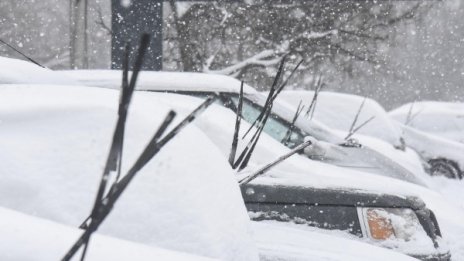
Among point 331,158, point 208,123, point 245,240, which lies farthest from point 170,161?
point 331,158

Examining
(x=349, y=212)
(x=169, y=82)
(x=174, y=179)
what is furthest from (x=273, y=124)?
(x=174, y=179)

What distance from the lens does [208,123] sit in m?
4.65

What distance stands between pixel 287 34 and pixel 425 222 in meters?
8.38

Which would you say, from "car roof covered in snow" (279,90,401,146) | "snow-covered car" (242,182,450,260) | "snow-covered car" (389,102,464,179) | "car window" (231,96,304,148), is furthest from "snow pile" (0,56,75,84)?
"snow-covered car" (389,102,464,179)

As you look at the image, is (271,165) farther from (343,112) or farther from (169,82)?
(343,112)

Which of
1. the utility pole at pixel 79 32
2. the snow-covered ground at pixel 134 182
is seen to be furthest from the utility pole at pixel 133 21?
the snow-covered ground at pixel 134 182

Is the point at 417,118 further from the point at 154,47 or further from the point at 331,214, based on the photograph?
the point at 331,214

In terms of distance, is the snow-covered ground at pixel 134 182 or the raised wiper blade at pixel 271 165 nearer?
the snow-covered ground at pixel 134 182

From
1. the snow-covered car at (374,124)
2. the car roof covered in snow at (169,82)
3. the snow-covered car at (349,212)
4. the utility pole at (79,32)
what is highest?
the snow-covered car at (349,212)

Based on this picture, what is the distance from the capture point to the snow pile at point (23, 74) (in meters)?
2.81

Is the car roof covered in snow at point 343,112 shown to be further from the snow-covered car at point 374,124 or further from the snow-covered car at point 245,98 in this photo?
the snow-covered car at point 245,98

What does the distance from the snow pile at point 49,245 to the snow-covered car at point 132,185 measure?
372 millimetres

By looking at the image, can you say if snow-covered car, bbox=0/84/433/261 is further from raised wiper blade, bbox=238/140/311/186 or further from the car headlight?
the car headlight

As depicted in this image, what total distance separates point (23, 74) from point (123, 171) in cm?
95
